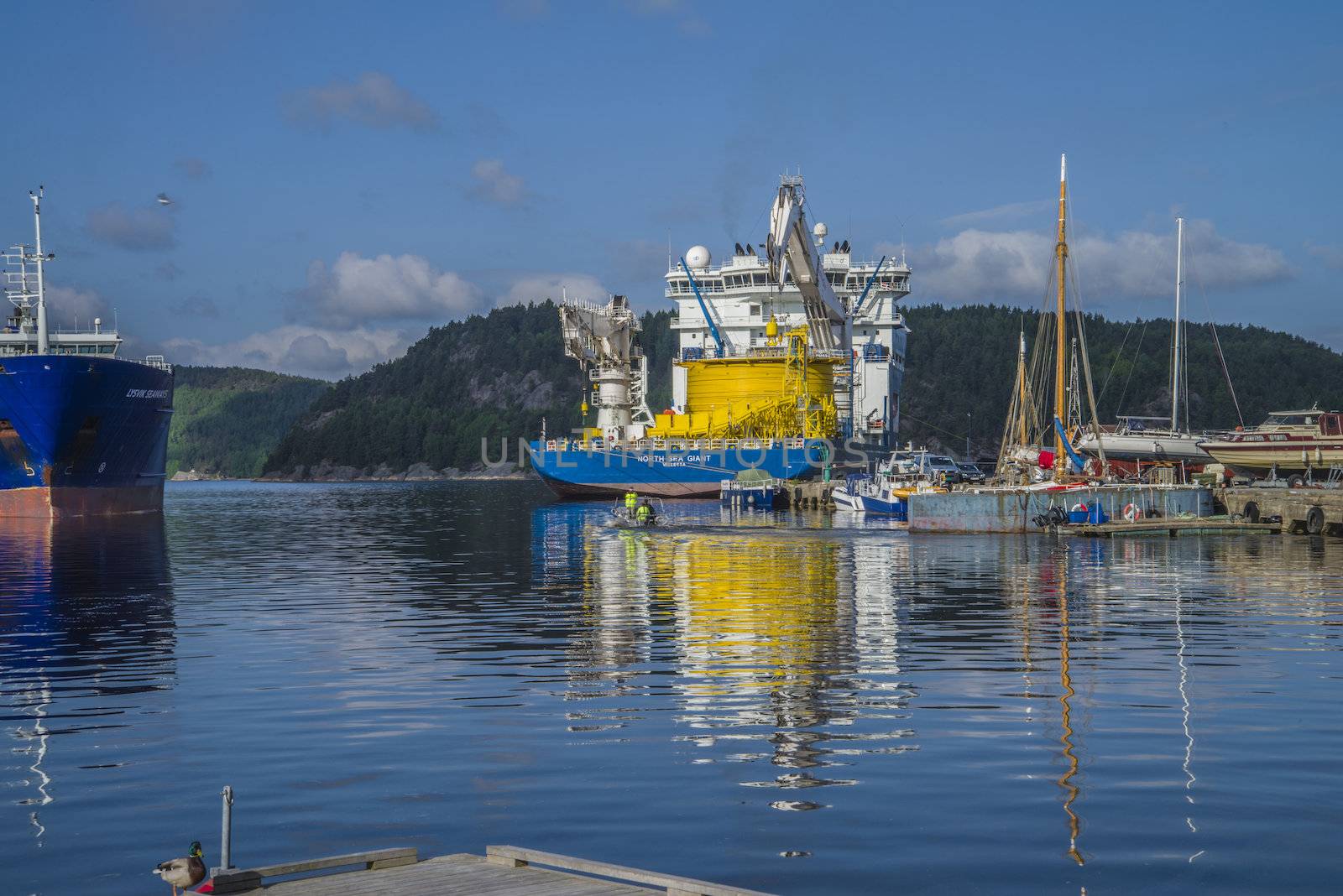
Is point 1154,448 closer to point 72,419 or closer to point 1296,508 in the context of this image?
point 1296,508

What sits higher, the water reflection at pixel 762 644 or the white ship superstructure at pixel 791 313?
the white ship superstructure at pixel 791 313

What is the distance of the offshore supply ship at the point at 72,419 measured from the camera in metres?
57.1

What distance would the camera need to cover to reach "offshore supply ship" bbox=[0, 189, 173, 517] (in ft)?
187

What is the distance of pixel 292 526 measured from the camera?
64875mm

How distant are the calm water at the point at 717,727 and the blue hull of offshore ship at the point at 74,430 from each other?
2851 centimetres

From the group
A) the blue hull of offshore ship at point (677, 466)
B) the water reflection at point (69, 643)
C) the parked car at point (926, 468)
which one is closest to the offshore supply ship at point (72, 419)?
the water reflection at point (69, 643)

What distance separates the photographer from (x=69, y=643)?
21.6 metres

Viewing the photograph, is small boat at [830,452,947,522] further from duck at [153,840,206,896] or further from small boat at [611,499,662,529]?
duck at [153,840,206,896]

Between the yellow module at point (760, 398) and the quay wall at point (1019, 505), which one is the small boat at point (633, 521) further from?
the yellow module at point (760, 398)

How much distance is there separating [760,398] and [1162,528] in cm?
4635

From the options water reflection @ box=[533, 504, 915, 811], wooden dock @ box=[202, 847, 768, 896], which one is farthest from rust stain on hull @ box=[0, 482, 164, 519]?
wooden dock @ box=[202, 847, 768, 896]

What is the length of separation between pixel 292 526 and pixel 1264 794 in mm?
58502

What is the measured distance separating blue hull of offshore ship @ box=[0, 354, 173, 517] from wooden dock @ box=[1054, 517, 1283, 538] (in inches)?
1644

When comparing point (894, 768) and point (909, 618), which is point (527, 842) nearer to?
point (894, 768)
